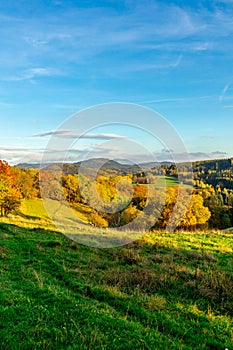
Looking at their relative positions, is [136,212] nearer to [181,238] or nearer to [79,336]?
[181,238]

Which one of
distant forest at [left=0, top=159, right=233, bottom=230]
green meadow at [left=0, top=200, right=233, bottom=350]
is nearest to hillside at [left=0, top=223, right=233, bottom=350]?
green meadow at [left=0, top=200, right=233, bottom=350]

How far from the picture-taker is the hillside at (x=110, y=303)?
6066mm

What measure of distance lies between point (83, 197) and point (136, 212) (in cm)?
1002

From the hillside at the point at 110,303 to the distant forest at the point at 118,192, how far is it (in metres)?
11.7

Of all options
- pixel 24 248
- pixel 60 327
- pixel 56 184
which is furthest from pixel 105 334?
pixel 56 184

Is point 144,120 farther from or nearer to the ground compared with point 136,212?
farther from the ground

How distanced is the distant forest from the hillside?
11.7m

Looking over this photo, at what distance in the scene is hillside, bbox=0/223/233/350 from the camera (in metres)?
6.07

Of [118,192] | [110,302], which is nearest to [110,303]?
[110,302]

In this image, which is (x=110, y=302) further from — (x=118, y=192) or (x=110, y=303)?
(x=118, y=192)

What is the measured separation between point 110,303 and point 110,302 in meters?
0.05

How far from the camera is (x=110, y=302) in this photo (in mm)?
8125

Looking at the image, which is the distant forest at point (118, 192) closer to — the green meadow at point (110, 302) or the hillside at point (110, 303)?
the green meadow at point (110, 302)

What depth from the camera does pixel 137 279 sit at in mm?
10281
